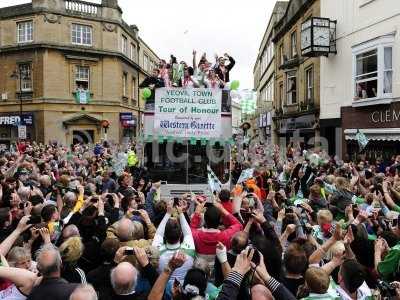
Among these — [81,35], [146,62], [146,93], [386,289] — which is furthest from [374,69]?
[146,62]

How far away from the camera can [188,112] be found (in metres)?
11.1

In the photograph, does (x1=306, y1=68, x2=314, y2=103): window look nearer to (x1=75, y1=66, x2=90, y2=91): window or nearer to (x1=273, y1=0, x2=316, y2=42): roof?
(x1=273, y1=0, x2=316, y2=42): roof

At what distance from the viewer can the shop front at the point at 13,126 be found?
31.2 metres

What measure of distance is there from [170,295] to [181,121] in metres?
7.44

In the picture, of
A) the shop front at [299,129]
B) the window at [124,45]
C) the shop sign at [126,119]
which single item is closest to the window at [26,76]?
the shop sign at [126,119]

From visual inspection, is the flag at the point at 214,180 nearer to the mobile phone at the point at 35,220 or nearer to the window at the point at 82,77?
the mobile phone at the point at 35,220

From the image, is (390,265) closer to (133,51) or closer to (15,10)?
(15,10)

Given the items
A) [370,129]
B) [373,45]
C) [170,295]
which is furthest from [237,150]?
[170,295]

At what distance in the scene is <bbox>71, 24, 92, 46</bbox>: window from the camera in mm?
32250

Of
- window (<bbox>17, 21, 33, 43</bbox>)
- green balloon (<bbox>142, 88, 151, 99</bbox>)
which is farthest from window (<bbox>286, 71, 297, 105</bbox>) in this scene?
window (<bbox>17, 21, 33, 43</bbox>)

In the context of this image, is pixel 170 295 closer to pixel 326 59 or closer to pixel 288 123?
pixel 326 59

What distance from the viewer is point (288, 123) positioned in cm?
2742

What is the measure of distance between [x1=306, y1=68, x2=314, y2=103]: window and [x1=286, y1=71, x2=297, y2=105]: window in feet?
7.98

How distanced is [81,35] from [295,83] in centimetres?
1651
